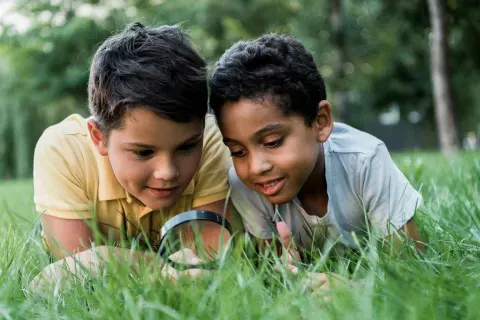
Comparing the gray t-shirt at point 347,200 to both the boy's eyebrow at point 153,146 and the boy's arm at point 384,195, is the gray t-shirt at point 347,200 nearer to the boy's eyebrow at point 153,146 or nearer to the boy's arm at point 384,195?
the boy's arm at point 384,195

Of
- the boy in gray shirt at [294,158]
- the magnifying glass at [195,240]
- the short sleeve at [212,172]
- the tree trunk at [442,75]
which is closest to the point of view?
the magnifying glass at [195,240]

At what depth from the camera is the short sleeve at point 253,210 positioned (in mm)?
2380

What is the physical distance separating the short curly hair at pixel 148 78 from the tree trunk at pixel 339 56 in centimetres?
959

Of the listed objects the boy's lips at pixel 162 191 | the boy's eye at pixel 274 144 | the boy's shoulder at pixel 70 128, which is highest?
the boy's shoulder at pixel 70 128

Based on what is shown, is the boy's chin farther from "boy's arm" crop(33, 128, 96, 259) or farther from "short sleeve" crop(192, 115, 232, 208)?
"boy's arm" crop(33, 128, 96, 259)

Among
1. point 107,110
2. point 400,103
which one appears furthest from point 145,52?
point 400,103

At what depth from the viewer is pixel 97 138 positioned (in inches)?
87.8

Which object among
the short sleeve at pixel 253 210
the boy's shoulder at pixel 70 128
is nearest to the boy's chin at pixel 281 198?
the short sleeve at pixel 253 210

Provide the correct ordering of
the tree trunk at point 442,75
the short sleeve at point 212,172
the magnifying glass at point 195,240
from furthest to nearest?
the tree trunk at point 442,75 → the short sleeve at point 212,172 → the magnifying glass at point 195,240

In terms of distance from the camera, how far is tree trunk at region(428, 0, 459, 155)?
732cm

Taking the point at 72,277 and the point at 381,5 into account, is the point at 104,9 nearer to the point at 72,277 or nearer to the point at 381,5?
the point at 381,5

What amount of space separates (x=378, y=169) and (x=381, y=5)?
896 cm

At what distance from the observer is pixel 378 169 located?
7.30 ft

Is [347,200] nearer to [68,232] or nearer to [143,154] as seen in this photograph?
[143,154]
